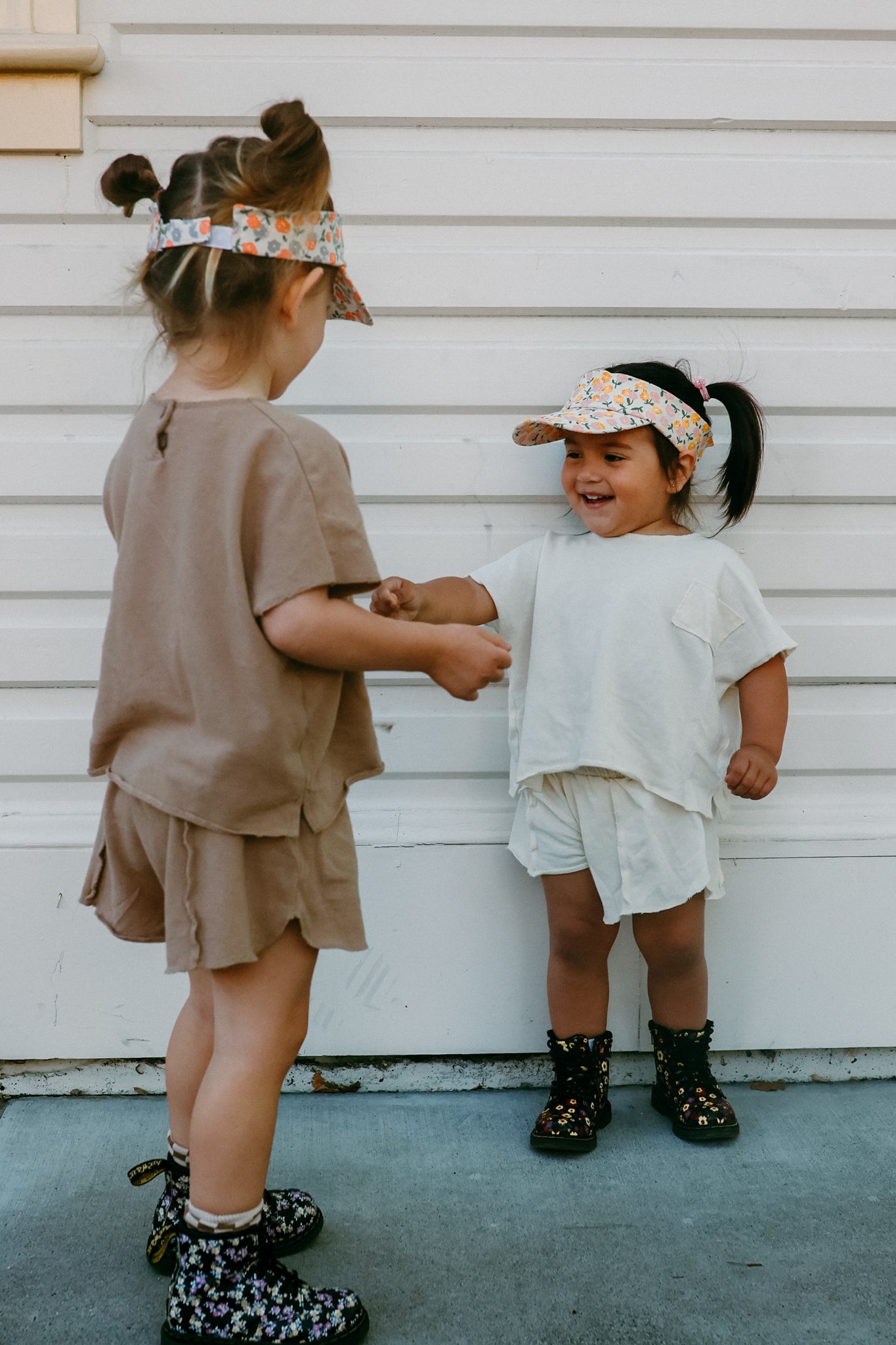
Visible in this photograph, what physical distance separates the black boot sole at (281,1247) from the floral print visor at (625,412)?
5.35ft

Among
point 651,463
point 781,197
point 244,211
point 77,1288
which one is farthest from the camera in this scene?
point 781,197

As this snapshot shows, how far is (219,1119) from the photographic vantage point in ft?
5.74

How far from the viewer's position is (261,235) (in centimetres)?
174

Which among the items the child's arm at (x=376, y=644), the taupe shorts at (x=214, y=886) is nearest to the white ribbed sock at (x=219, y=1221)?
the taupe shorts at (x=214, y=886)

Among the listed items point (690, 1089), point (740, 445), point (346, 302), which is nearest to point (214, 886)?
point (346, 302)

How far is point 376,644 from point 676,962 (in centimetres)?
127

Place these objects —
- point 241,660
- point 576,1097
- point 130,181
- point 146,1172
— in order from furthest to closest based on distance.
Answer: point 576,1097 < point 146,1172 < point 130,181 < point 241,660

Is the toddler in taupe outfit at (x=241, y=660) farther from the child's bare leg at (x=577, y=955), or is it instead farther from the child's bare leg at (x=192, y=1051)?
the child's bare leg at (x=577, y=955)

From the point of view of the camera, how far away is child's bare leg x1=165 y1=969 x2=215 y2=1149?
6.55 ft

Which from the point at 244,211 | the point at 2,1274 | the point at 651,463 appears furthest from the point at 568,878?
the point at 244,211

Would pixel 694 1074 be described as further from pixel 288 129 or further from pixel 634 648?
pixel 288 129

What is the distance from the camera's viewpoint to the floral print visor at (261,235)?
67.9 inches

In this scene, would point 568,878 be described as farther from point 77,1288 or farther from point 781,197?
point 781,197

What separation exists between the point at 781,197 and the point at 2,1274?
2.76 metres
